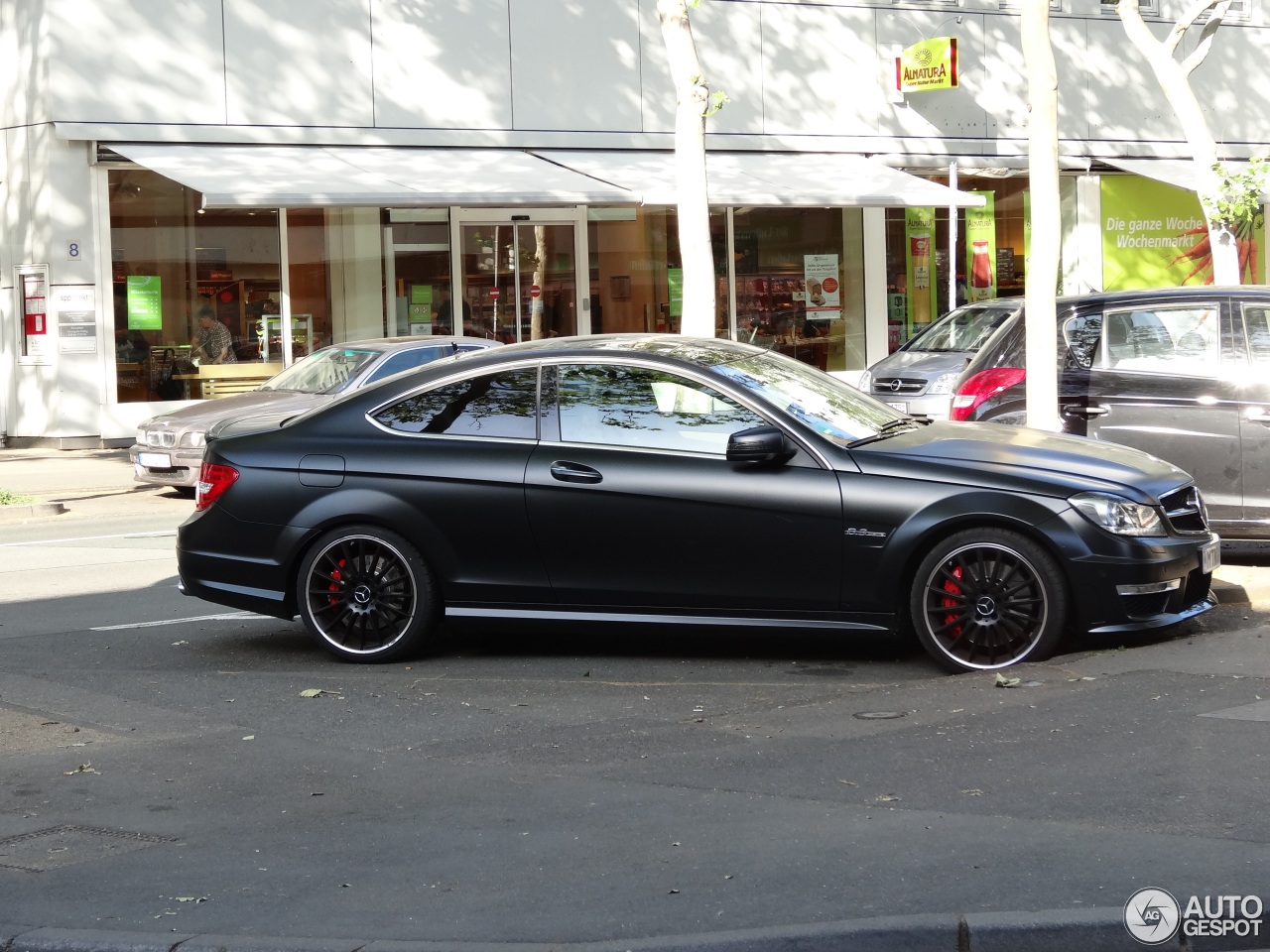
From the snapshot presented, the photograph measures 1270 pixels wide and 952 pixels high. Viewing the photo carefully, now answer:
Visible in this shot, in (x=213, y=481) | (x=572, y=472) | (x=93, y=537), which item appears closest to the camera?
(x=572, y=472)

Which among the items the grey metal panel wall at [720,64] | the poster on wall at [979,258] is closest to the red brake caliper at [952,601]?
the grey metal panel wall at [720,64]

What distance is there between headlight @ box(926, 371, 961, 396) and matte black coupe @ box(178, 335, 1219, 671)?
9.44m

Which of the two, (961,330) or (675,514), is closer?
(675,514)

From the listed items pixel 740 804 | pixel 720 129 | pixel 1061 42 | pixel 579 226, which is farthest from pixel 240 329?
pixel 740 804

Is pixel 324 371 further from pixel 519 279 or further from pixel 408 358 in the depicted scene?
pixel 519 279

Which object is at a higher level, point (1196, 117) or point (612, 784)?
point (1196, 117)

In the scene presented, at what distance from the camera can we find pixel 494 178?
71.9 feet

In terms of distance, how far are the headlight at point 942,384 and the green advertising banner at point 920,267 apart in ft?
29.1

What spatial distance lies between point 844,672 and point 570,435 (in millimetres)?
1671

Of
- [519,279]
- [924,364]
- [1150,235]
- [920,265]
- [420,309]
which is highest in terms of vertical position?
[1150,235]

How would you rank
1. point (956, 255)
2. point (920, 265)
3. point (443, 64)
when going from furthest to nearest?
point (920, 265) → point (956, 255) → point (443, 64)

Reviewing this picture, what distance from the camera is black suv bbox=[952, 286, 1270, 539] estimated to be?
977 centimetres

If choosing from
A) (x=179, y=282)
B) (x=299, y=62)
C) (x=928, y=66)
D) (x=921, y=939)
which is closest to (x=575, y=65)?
(x=299, y=62)

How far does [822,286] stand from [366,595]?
18.8 metres
